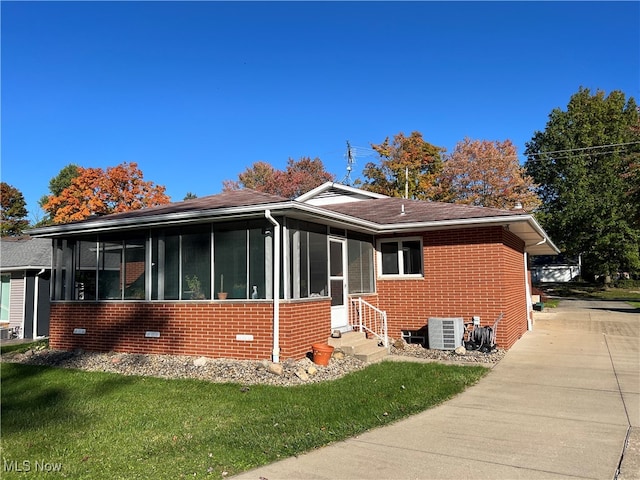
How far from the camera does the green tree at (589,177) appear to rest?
37.5 m

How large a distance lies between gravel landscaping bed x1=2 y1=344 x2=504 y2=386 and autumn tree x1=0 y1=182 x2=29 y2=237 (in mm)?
38841

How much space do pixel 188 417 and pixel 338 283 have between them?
17.6ft

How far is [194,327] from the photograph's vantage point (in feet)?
31.7

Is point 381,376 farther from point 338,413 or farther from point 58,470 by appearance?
point 58,470

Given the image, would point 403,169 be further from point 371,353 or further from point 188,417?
point 188,417

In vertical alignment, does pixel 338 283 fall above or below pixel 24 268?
below

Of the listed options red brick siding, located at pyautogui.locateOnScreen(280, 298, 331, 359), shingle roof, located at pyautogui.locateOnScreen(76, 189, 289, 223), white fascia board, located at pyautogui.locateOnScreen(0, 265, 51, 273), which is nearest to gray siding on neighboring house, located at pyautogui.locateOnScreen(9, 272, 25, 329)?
white fascia board, located at pyautogui.locateOnScreen(0, 265, 51, 273)

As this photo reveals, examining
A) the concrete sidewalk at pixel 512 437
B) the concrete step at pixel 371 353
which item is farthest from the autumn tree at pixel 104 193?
the concrete sidewalk at pixel 512 437

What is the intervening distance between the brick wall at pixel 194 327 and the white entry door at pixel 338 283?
0.60 m

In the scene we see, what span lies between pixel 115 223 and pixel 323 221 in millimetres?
4400

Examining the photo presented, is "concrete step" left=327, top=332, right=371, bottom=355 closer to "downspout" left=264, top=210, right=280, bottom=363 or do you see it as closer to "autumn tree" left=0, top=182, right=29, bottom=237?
"downspout" left=264, top=210, right=280, bottom=363

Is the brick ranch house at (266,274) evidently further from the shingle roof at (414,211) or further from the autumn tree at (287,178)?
the autumn tree at (287,178)

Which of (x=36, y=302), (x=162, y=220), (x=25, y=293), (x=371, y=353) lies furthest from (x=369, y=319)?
(x=25, y=293)

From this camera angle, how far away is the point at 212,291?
955 centimetres
